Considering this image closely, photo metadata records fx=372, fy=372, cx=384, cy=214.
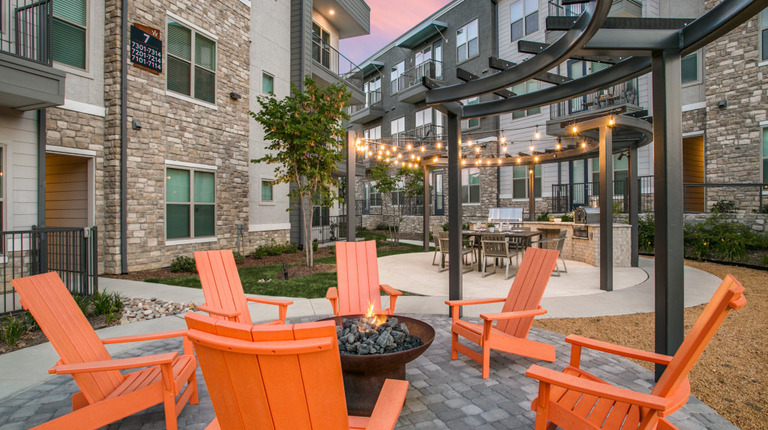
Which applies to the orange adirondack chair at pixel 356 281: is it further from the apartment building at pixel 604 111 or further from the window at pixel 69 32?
the window at pixel 69 32

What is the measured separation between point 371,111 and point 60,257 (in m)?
20.3

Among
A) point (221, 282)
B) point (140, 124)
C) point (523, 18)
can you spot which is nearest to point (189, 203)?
point (140, 124)

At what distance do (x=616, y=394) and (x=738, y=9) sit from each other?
264cm

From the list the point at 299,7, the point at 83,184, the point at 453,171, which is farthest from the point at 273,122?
the point at 299,7

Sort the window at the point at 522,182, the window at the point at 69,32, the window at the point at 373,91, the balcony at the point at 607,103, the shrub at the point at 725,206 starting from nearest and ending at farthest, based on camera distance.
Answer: the window at the point at 69,32 < the shrub at the point at 725,206 < the balcony at the point at 607,103 < the window at the point at 522,182 < the window at the point at 373,91

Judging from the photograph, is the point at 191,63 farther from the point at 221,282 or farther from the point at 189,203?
the point at 221,282

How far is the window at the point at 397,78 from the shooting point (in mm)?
22984

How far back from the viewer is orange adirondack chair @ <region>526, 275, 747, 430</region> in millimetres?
1715

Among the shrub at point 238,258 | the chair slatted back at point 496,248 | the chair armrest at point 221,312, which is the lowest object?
the shrub at point 238,258

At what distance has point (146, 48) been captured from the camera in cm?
854

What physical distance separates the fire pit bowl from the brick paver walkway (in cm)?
26

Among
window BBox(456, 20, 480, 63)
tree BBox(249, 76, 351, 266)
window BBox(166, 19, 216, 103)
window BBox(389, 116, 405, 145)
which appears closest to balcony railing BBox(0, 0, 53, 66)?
window BBox(166, 19, 216, 103)

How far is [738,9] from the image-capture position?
2.47 m

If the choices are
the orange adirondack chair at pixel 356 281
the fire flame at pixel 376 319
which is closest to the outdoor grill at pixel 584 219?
the orange adirondack chair at pixel 356 281
